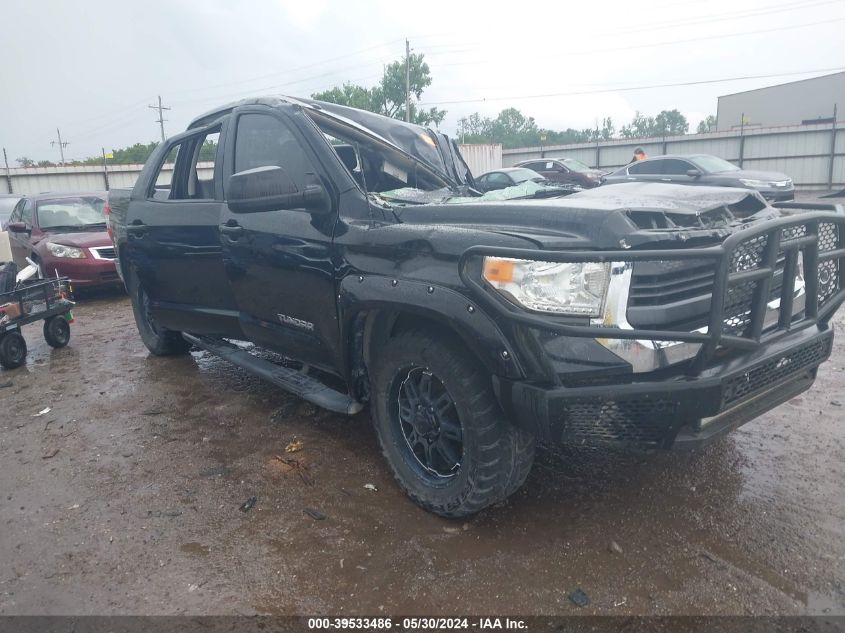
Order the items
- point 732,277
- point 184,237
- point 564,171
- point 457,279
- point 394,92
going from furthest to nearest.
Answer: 1. point 394,92
2. point 564,171
3. point 184,237
4. point 457,279
5. point 732,277

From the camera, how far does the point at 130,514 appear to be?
3016 millimetres

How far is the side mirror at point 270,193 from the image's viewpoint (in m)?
2.96

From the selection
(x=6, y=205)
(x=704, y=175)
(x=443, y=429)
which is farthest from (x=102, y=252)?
(x=704, y=175)

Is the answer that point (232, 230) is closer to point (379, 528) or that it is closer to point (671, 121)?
point (379, 528)

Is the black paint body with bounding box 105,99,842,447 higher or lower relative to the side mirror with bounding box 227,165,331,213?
lower

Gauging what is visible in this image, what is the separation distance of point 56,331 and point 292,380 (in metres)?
4.03

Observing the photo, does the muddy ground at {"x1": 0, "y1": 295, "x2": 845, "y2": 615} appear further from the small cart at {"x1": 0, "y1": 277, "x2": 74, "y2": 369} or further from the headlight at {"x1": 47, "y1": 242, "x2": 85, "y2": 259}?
the headlight at {"x1": 47, "y1": 242, "x2": 85, "y2": 259}

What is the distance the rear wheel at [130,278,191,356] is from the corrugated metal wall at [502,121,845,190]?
74.4 feet

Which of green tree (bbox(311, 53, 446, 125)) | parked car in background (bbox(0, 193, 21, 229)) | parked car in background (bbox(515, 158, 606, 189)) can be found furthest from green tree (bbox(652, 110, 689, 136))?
parked car in background (bbox(0, 193, 21, 229))

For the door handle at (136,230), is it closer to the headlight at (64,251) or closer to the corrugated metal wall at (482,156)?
the headlight at (64,251)

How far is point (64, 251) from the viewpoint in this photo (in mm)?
8836

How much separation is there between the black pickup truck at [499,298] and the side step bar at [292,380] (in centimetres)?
2

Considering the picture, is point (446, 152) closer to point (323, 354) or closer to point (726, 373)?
point (323, 354)

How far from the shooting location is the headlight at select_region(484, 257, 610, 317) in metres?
2.20
